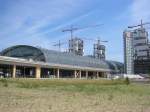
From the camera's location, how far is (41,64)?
342 feet

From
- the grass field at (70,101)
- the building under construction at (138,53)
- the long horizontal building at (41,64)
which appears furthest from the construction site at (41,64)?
the grass field at (70,101)

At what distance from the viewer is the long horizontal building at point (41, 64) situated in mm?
96387

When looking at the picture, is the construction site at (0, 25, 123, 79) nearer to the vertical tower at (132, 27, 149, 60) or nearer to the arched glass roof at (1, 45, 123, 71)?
the arched glass roof at (1, 45, 123, 71)

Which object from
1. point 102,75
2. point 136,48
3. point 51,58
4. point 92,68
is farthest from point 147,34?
point 51,58

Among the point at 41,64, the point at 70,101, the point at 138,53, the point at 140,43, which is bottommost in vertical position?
the point at 70,101

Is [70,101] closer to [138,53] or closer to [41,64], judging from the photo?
[41,64]

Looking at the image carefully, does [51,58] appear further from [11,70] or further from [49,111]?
[49,111]

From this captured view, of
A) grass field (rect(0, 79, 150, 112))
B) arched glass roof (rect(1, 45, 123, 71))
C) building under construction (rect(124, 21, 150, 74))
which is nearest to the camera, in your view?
grass field (rect(0, 79, 150, 112))

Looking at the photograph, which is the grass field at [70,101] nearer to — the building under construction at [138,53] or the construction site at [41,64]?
the construction site at [41,64]

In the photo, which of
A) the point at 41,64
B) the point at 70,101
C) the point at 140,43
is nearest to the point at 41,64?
the point at 41,64

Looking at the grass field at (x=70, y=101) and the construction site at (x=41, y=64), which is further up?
the construction site at (x=41, y=64)

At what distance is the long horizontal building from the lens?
96.4 meters

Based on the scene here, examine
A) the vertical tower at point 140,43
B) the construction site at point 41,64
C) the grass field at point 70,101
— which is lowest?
the grass field at point 70,101

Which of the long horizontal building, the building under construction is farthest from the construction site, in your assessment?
the building under construction
